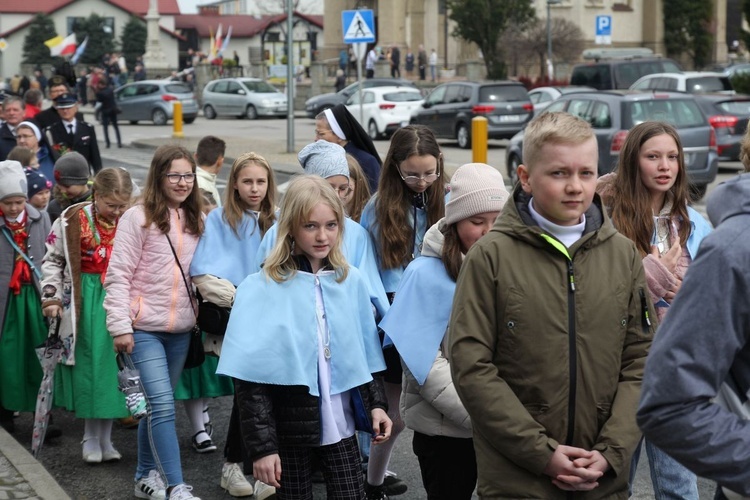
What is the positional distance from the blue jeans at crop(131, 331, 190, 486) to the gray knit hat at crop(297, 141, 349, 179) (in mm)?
1100

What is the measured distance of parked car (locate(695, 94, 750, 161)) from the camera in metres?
20.7

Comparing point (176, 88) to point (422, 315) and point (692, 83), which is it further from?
point (422, 315)

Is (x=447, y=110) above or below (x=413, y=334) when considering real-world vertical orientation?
above

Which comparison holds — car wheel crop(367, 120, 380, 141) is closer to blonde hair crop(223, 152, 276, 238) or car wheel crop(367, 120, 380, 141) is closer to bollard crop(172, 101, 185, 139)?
bollard crop(172, 101, 185, 139)

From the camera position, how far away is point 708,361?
2273 millimetres

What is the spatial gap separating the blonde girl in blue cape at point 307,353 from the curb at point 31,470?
5.35ft

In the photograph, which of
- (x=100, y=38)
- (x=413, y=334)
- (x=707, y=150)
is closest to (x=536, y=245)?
(x=413, y=334)

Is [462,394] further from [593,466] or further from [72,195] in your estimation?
[72,195]

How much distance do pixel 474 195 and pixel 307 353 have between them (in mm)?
857

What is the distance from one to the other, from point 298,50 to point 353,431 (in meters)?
83.8

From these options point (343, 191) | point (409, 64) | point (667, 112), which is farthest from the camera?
point (409, 64)

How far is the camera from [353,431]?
4.40 metres

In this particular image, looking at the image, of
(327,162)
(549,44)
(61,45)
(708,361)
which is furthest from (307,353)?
(549,44)

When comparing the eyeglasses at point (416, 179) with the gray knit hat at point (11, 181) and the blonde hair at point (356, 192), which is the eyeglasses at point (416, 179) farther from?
the gray knit hat at point (11, 181)
